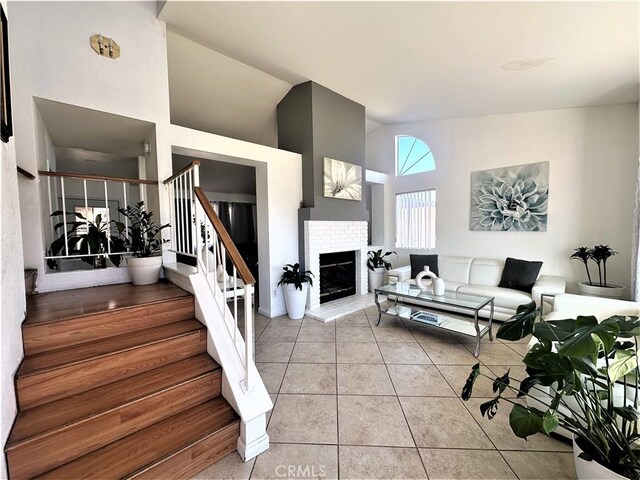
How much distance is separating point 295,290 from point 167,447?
2.51 metres

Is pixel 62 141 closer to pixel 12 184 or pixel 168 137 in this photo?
pixel 168 137

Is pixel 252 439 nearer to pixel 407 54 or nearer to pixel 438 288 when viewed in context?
pixel 438 288

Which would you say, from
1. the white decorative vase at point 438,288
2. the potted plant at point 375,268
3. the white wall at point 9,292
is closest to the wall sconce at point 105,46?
the white wall at point 9,292

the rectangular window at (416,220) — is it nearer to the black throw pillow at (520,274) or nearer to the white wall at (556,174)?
the white wall at (556,174)

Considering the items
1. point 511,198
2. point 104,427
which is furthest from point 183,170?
point 511,198

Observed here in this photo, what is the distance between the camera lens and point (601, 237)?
3.61 meters

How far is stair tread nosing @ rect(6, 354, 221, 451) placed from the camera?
125 cm

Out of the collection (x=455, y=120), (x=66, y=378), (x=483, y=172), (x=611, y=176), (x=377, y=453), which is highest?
(x=455, y=120)

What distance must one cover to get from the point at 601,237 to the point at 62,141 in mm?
7354

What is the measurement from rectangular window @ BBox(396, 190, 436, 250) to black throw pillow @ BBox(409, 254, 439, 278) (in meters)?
0.57

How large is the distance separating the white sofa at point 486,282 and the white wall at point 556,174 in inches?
12.5

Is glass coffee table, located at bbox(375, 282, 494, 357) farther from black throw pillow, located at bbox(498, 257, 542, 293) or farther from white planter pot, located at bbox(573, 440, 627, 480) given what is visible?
white planter pot, located at bbox(573, 440, 627, 480)

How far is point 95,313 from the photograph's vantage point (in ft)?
5.75

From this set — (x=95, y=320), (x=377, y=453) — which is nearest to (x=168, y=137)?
(x=95, y=320)
